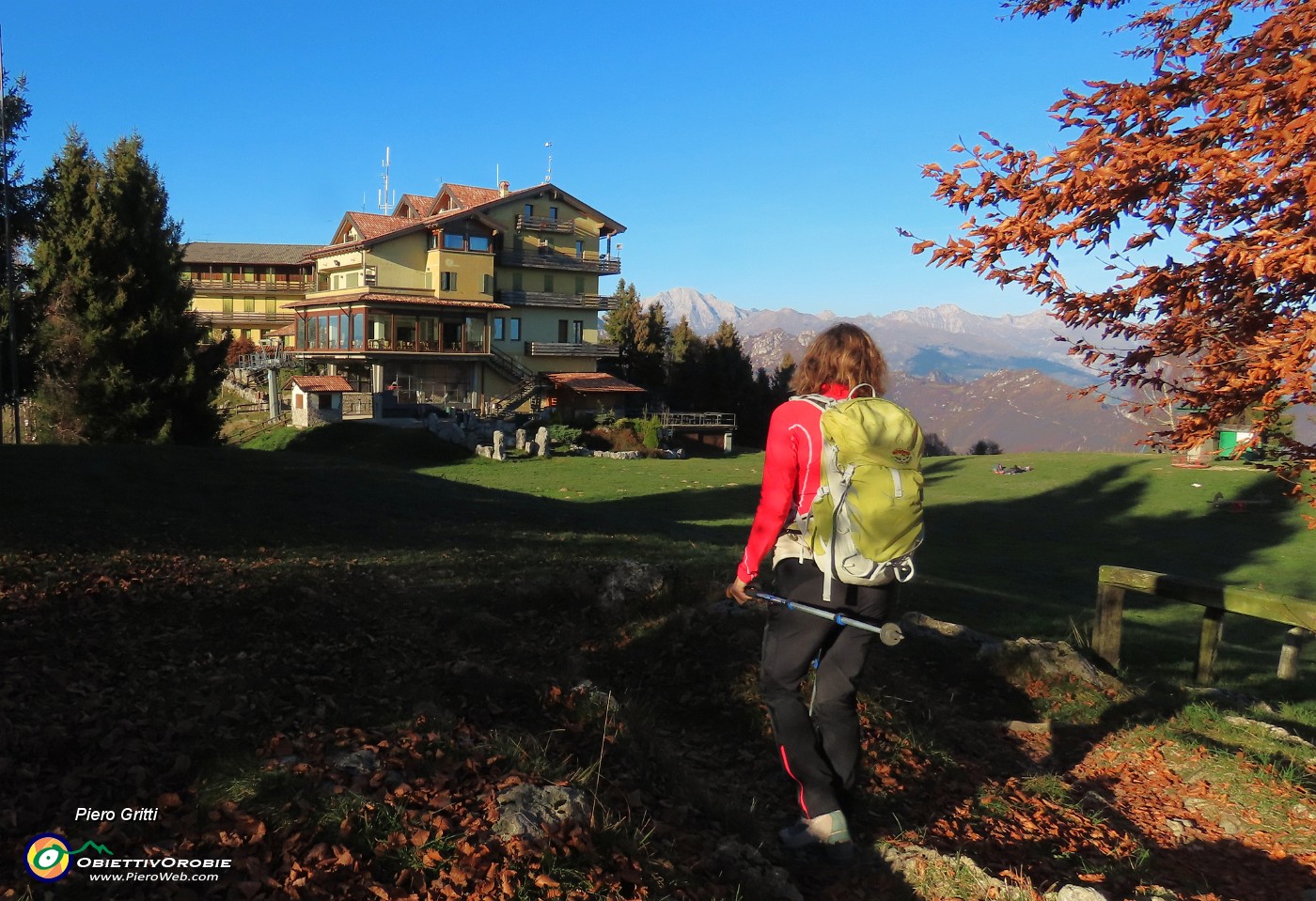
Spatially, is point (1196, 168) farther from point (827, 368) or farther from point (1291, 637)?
point (1291, 637)

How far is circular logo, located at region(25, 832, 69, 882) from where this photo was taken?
311cm

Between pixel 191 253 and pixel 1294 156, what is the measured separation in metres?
81.3

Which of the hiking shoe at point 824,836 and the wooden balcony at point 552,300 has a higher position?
the wooden balcony at point 552,300

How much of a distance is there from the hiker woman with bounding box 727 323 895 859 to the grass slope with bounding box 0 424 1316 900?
12.3 inches

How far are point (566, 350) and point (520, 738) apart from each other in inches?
2150

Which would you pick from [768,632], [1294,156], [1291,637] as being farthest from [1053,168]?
[1291,637]

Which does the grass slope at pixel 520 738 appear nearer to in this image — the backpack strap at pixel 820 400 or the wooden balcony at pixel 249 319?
the backpack strap at pixel 820 400

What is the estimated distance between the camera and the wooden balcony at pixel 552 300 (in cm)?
5694

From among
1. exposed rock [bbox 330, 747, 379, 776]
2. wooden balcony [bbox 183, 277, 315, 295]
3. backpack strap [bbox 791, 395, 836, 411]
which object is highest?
wooden balcony [bbox 183, 277, 315, 295]

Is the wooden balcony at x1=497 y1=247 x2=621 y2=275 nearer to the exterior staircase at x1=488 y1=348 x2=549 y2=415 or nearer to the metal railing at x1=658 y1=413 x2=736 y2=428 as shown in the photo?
the exterior staircase at x1=488 y1=348 x2=549 y2=415

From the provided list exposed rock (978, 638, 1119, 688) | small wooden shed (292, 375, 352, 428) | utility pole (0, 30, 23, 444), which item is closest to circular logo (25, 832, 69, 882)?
exposed rock (978, 638, 1119, 688)

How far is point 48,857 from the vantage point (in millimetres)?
3176

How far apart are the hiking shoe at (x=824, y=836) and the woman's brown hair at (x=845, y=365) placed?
6.93ft

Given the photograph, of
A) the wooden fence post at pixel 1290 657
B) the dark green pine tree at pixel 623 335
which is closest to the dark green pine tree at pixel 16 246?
the wooden fence post at pixel 1290 657
